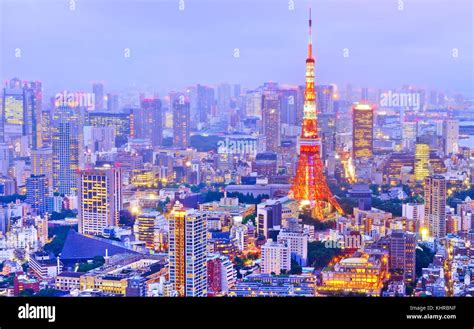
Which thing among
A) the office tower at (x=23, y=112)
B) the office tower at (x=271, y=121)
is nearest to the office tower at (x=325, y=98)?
the office tower at (x=271, y=121)

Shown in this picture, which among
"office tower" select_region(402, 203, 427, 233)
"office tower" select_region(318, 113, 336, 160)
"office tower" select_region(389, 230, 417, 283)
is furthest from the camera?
"office tower" select_region(318, 113, 336, 160)

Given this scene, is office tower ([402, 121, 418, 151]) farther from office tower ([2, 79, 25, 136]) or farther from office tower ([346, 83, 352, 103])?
office tower ([2, 79, 25, 136])

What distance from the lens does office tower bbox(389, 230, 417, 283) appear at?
366cm

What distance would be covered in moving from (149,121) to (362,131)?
1628 millimetres

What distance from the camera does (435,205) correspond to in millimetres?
4758

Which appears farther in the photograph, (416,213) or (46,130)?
(46,130)

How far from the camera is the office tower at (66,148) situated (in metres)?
5.05

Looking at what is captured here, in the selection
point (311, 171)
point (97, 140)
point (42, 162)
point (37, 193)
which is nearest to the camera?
point (37, 193)

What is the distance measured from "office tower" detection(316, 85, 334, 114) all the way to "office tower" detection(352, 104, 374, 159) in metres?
0.19

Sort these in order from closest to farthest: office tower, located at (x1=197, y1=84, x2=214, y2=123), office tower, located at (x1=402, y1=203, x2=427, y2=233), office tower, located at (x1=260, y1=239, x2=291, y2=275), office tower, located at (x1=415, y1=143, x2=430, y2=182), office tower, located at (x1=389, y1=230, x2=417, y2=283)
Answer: office tower, located at (x1=389, y1=230, x2=417, y2=283)
office tower, located at (x1=260, y1=239, x2=291, y2=275)
office tower, located at (x1=402, y1=203, x2=427, y2=233)
office tower, located at (x1=197, y1=84, x2=214, y2=123)
office tower, located at (x1=415, y1=143, x2=430, y2=182)

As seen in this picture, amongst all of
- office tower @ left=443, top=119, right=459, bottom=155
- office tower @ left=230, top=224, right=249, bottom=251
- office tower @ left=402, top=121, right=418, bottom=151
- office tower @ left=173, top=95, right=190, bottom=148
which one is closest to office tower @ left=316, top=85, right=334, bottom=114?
office tower @ left=402, top=121, right=418, bottom=151

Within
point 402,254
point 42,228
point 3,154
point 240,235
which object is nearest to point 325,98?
point 240,235

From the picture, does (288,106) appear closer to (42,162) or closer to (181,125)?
(181,125)
